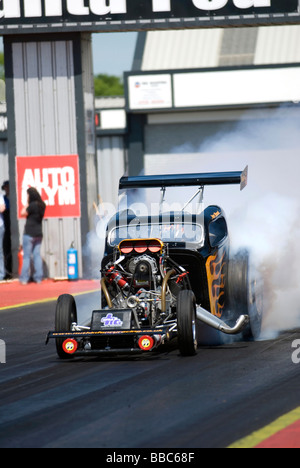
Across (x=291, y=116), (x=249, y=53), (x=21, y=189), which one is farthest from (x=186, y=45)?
(x=291, y=116)

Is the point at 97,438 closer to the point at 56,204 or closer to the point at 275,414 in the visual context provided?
the point at 275,414

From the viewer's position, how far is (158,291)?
9516 millimetres

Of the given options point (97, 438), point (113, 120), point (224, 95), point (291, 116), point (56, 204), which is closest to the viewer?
point (97, 438)

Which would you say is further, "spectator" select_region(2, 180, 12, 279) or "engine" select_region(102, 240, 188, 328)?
"spectator" select_region(2, 180, 12, 279)

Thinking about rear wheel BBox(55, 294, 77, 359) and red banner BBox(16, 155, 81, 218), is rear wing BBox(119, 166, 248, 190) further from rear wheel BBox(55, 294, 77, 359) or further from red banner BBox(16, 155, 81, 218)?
red banner BBox(16, 155, 81, 218)

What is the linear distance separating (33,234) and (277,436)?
13.7 m

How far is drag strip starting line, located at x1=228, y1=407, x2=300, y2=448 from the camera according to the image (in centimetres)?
582

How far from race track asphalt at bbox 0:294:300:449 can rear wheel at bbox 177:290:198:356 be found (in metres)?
0.16

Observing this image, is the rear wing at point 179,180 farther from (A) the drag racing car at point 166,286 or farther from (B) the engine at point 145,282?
(B) the engine at point 145,282

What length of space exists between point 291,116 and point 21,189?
752 centimetres

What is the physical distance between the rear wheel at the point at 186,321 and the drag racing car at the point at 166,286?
1 centimetres

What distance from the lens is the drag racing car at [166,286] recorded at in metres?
9.04

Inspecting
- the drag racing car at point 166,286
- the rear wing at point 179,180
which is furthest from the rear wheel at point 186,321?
the rear wing at point 179,180

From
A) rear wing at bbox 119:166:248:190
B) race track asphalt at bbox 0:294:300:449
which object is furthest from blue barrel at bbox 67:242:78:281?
race track asphalt at bbox 0:294:300:449
